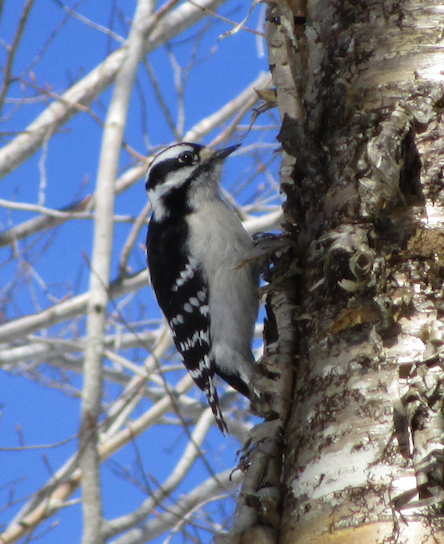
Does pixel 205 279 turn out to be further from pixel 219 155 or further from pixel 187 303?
pixel 219 155

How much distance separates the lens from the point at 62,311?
19.4ft

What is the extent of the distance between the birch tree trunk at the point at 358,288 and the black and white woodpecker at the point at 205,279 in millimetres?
1085

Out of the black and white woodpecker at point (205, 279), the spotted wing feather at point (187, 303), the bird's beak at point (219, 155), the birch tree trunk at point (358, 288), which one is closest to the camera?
the birch tree trunk at point (358, 288)

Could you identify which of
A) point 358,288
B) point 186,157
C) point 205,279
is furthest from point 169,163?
point 358,288

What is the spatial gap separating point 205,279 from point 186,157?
31.3 inches

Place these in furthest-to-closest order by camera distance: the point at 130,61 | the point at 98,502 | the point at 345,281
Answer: the point at 130,61 < the point at 98,502 < the point at 345,281

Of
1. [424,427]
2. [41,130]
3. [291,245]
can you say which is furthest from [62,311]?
[424,427]

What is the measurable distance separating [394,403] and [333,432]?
18 cm

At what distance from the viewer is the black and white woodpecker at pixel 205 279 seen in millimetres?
3686

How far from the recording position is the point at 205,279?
379 cm

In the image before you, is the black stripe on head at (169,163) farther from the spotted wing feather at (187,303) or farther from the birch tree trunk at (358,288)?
the birch tree trunk at (358,288)

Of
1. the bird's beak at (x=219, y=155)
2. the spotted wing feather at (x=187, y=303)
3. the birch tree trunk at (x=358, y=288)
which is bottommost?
the birch tree trunk at (x=358, y=288)

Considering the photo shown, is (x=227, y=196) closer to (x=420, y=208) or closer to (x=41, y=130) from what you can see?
(x=41, y=130)

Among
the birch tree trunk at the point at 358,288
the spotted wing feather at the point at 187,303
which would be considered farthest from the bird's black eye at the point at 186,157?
the birch tree trunk at the point at 358,288
